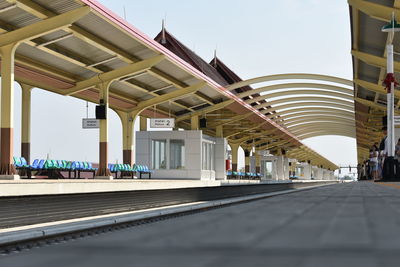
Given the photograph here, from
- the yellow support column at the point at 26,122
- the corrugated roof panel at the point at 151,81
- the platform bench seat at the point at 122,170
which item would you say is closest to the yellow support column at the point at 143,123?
the platform bench seat at the point at 122,170

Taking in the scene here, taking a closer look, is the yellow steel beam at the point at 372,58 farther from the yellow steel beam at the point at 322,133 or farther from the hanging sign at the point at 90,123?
the yellow steel beam at the point at 322,133

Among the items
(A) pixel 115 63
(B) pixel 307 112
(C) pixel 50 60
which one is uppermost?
(B) pixel 307 112

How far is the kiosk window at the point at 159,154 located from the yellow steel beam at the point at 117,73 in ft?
38.7

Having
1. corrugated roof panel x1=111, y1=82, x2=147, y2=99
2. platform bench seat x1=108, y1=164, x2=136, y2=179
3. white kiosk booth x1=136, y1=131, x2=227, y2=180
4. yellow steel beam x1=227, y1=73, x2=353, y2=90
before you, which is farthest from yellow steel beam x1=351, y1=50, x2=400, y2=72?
platform bench seat x1=108, y1=164, x2=136, y2=179

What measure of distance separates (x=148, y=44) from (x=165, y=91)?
462 inches

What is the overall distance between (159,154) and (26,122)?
1233 centimetres

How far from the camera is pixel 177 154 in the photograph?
39344mm

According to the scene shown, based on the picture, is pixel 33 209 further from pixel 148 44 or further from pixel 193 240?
pixel 148 44

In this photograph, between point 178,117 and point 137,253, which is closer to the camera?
point 137,253

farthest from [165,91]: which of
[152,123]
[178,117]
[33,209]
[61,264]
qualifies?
[61,264]

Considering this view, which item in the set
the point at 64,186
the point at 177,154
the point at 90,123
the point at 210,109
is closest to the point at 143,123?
the point at 177,154

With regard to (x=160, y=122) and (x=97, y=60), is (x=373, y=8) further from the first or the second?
(x=160, y=122)

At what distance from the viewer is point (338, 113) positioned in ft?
184

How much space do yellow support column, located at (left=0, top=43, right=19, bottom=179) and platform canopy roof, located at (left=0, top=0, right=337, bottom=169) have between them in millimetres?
445
